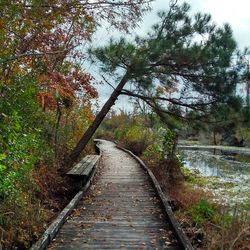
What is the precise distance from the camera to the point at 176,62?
9977mm

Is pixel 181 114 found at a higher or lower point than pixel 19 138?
higher

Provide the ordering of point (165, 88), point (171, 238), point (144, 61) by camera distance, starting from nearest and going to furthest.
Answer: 1. point (171, 238)
2. point (144, 61)
3. point (165, 88)

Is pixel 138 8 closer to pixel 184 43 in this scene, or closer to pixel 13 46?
pixel 13 46

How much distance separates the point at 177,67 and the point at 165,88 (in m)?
0.90

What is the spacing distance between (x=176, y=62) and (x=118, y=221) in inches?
207

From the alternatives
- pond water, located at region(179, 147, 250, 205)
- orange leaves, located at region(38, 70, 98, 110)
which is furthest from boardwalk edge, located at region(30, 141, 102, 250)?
pond water, located at region(179, 147, 250, 205)

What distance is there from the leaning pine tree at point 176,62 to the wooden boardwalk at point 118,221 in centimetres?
272

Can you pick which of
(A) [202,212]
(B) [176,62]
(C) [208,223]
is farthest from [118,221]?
(B) [176,62]

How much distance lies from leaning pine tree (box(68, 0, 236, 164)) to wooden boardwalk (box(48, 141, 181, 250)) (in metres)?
2.72

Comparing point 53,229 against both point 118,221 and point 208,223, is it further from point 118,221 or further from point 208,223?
point 208,223

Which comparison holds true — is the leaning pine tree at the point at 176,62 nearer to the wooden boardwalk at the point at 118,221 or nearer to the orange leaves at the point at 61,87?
the orange leaves at the point at 61,87

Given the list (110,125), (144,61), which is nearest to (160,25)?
(144,61)

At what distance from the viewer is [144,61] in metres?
9.32

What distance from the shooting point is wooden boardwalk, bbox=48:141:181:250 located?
5238 millimetres
